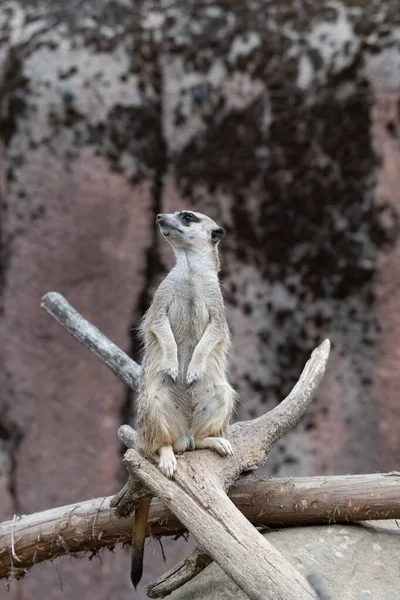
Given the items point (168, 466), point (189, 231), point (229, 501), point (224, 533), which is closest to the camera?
point (224, 533)

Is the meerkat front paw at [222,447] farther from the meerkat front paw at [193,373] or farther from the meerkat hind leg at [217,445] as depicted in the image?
the meerkat front paw at [193,373]

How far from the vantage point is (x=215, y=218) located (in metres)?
5.50

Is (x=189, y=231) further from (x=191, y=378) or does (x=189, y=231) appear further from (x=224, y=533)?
(x=224, y=533)

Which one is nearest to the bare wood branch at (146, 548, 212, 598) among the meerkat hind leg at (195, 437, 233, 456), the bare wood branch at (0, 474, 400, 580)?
the bare wood branch at (0, 474, 400, 580)

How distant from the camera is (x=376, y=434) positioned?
526 centimetres

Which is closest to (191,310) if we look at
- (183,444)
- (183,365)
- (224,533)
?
(183,365)

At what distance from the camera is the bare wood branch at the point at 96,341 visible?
3971 mm

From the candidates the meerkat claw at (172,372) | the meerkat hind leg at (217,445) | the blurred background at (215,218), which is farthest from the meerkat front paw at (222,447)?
the blurred background at (215,218)

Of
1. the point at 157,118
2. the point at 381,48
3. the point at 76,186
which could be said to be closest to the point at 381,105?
the point at 381,48

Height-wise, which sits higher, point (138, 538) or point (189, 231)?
point (189, 231)

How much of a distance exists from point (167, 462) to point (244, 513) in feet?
1.73

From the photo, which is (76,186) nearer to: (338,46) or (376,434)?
(338,46)

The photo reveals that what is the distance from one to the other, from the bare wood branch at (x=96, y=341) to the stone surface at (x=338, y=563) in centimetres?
88

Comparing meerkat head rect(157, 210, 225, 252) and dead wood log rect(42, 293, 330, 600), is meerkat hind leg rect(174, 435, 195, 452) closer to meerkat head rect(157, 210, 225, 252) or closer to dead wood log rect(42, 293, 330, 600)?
dead wood log rect(42, 293, 330, 600)
